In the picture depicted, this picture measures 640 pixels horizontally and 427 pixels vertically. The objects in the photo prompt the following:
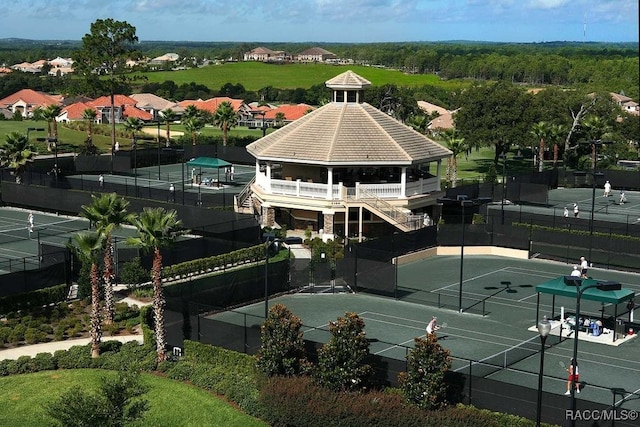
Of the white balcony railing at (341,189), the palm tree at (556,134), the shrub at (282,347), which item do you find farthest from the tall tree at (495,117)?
the shrub at (282,347)

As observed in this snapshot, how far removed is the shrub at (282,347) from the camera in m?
31.0

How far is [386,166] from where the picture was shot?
2313 inches

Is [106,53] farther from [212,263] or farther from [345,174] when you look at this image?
[212,263]

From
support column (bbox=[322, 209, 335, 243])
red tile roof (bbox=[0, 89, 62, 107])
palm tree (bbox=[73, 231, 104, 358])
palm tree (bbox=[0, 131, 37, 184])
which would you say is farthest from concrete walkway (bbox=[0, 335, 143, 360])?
red tile roof (bbox=[0, 89, 62, 107])

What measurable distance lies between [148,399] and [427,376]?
936 centimetres

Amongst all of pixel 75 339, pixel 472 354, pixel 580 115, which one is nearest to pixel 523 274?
pixel 472 354

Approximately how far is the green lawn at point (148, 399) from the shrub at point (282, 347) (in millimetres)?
1816

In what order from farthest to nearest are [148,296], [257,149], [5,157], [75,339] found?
1. [5,157]
2. [257,149]
3. [148,296]
4. [75,339]

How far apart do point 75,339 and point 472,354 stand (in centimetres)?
1574

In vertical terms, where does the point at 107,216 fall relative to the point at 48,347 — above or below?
above

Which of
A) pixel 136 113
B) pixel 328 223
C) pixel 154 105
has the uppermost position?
pixel 136 113

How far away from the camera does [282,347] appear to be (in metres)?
31.0

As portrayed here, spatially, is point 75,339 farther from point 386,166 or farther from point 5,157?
point 5,157

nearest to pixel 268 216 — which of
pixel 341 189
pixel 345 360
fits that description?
pixel 341 189
